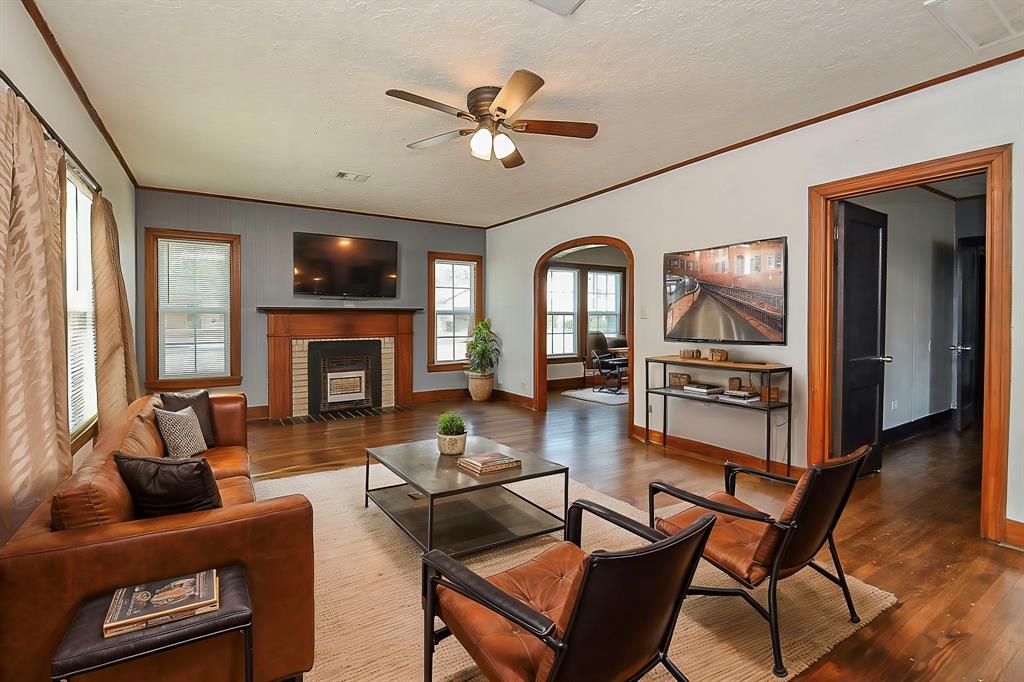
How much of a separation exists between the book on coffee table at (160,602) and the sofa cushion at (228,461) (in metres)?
1.60

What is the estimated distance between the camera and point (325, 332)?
23.1ft

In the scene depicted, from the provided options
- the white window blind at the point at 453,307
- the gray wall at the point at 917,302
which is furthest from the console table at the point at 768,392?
the white window blind at the point at 453,307

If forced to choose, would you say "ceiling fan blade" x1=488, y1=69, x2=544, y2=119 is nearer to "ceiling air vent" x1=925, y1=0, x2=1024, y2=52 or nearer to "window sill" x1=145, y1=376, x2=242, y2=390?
"ceiling air vent" x1=925, y1=0, x2=1024, y2=52

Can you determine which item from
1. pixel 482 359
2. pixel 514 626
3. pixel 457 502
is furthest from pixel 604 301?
pixel 514 626

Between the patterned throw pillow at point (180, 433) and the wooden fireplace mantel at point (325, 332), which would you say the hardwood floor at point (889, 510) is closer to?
the wooden fireplace mantel at point (325, 332)

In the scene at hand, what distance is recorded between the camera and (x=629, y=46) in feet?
9.30

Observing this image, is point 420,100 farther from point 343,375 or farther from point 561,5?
point 343,375

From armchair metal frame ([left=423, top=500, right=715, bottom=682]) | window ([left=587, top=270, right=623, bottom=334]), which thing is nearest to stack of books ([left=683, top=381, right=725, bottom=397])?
armchair metal frame ([left=423, top=500, right=715, bottom=682])

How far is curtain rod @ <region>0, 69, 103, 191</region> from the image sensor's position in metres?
2.22

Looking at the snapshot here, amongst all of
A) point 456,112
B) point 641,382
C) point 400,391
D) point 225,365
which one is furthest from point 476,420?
point 456,112

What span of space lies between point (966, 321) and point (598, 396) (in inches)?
188

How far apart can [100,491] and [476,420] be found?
199 inches

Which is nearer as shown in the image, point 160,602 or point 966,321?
point 160,602

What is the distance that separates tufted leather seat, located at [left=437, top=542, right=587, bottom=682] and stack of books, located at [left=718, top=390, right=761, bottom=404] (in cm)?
275
